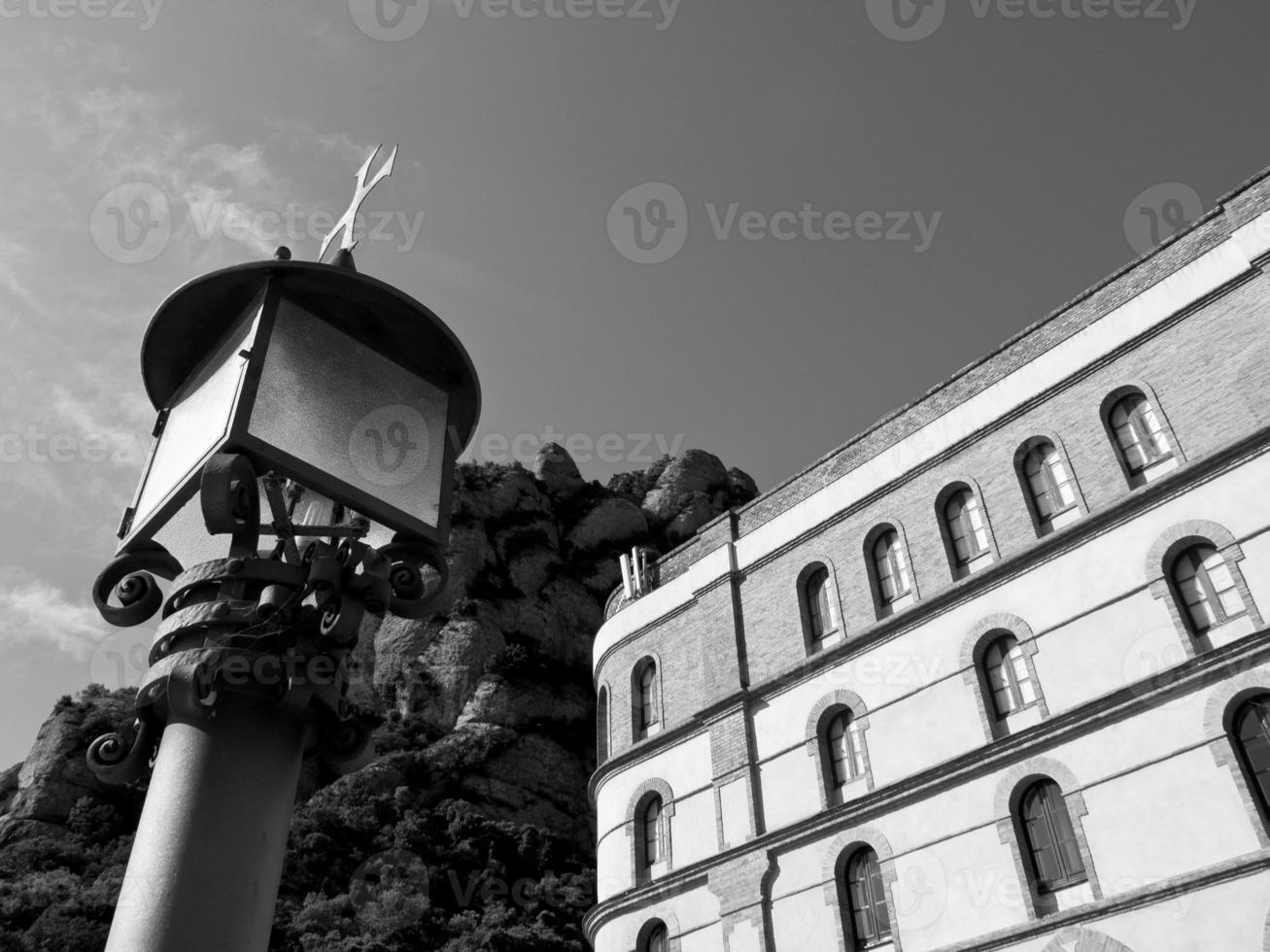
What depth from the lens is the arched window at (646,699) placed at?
21344mm

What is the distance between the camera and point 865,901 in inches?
634

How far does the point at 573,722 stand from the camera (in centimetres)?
5003

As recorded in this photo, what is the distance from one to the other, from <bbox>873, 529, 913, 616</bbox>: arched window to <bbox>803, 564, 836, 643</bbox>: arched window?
106 cm

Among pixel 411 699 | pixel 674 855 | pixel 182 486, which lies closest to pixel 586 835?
pixel 411 699

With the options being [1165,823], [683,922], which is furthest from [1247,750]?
[683,922]

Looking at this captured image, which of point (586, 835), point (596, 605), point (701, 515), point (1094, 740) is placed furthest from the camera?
point (701, 515)

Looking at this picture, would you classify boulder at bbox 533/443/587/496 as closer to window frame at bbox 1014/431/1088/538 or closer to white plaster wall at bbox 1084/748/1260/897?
window frame at bbox 1014/431/1088/538

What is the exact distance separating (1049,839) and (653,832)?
8012 mm

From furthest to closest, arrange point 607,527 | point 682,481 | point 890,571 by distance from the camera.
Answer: point 682,481 → point 607,527 → point 890,571

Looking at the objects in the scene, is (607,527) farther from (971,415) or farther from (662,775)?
(971,415)

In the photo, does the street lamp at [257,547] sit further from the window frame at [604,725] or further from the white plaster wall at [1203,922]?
the window frame at [604,725]

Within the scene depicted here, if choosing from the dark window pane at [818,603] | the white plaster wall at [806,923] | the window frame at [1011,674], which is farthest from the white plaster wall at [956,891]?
the dark window pane at [818,603]

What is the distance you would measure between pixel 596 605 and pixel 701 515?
917 cm

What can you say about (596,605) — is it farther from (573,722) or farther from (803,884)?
(803,884)
